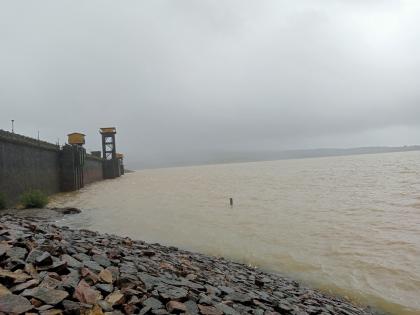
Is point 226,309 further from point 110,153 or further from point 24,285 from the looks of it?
point 110,153

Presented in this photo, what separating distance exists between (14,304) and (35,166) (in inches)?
1208

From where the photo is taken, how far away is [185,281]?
6520mm

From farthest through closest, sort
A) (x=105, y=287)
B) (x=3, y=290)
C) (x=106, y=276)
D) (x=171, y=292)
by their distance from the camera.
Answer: (x=106, y=276)
(x=171, y=292)
(x=105, y=287)
(x=3, y=290)

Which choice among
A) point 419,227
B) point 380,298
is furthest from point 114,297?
point 419,227

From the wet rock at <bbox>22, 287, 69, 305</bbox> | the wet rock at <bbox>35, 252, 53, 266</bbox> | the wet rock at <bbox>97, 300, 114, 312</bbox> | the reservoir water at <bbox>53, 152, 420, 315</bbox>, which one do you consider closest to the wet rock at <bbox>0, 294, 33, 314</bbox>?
the wet rock at <bbox>22, 287, 69, 305</bbox>

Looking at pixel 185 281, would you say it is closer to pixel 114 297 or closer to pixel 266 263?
pixel 114 297

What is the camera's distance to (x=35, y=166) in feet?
102

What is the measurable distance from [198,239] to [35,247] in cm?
1062

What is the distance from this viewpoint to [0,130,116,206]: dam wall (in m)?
24.3

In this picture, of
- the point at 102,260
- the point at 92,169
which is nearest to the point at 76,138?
the point at 92,169

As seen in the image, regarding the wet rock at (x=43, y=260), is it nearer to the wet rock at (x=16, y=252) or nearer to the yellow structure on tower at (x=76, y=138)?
the wet rock at (x=16, y=252)

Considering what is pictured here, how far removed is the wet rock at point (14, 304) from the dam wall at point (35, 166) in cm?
2131

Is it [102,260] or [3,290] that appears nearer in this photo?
[3,290]

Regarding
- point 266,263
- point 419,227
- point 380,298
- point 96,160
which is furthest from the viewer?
point 96,160
